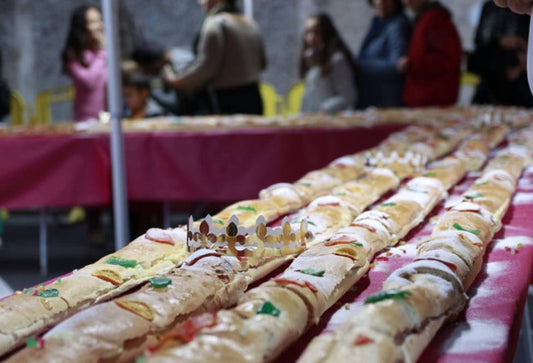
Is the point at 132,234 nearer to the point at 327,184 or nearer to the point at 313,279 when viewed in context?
the point at 327,184

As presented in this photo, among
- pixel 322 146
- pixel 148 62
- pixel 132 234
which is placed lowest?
pixel 132 234

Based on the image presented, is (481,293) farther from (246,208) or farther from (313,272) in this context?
(246,208)

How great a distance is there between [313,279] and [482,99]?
560 centimetres

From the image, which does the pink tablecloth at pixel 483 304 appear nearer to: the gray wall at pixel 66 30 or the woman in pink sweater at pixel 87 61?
the woman in pink sweater at pixel 87 61

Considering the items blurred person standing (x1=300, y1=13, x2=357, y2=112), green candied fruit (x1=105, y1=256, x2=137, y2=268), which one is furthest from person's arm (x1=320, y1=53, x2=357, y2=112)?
green candied fruit (x1=105, y1=256, x2=137, y2=268)

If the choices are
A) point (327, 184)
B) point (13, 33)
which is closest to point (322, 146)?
point (327, 184)

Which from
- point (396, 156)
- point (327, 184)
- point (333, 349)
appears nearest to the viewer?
point (333, 349)

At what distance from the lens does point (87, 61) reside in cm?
639

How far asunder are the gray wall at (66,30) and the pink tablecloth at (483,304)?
25.3ft

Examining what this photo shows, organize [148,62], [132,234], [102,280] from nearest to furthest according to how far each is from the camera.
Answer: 1. [102,280]
2. [132,234]
3. [148,62]

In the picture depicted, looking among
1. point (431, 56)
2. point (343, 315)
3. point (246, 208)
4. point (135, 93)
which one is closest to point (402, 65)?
point (431, 56)

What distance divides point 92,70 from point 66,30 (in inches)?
153

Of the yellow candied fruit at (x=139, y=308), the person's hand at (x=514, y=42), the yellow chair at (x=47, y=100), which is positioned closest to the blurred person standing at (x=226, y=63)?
the person's hand at (x=514, y=42)

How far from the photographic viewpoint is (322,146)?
16.2 ft
